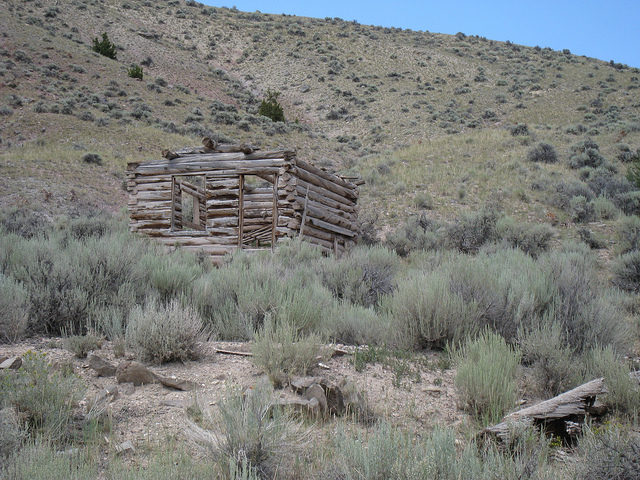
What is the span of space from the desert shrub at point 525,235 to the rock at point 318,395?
10624mm

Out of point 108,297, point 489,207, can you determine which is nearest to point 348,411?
point 108,297

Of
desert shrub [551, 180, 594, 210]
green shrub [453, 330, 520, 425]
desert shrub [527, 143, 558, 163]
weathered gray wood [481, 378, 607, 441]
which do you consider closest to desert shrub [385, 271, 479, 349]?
green shrub [453, 330, 520, 425]

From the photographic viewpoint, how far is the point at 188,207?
729 inches

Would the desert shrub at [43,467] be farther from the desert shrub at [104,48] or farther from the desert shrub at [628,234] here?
the desert shrub at [104,48]

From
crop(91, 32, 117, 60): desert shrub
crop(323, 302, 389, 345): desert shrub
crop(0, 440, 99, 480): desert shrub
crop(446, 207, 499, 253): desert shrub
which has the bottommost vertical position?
crop(446, 207, 499, 253): desert shrub

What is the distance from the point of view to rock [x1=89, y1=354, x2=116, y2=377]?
143 inches

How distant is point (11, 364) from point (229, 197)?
9.29 m

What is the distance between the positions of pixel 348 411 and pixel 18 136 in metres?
22.9

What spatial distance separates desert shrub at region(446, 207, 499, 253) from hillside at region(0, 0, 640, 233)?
2.56 metres

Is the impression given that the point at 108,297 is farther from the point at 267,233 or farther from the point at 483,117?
the point at 483,117

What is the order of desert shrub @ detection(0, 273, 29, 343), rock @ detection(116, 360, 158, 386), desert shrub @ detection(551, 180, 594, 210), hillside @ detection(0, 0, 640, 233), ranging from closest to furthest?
rock @ detection(116, 360, 158, 386)
desert shrub @ detection(0, 273, 29, 343)
desert shrub @ detection(551, 180, 594, 210)
hillside @ detection(0, 0, 640, 233)

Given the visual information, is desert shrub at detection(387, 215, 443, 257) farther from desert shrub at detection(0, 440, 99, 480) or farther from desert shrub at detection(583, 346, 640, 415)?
desert shrub at detection(0, 440, 99, 480)

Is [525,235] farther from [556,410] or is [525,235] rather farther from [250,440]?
[250,440]

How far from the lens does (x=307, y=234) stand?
40.3 feet
